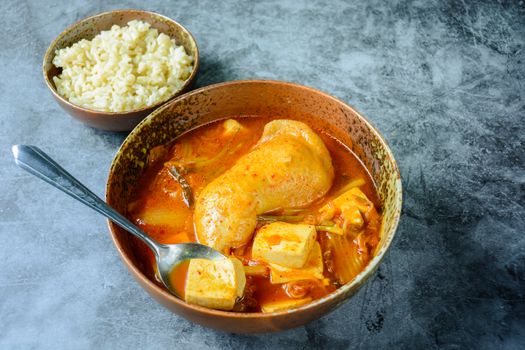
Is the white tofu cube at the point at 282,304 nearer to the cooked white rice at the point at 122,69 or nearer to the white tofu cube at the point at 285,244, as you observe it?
the white tofu cube at the point at 285,244

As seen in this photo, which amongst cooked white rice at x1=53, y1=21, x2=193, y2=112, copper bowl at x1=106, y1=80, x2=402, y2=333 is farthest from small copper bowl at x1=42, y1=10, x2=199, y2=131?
copper bowl at x1=106, y1=80, x2=402, y2=333

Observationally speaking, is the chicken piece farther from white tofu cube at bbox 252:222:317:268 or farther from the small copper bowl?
the small copper bowl

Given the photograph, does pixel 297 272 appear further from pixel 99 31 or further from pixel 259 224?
pixel 99 31

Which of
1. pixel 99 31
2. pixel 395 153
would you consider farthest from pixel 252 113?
pixel 99 31

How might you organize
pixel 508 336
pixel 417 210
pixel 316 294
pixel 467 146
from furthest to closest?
pixel 467 146 → pixel 417 210 → pixel 508 336 → pixel 316 294

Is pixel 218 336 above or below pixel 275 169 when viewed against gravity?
below

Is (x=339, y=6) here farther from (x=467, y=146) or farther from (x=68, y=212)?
(x=68, y=212)

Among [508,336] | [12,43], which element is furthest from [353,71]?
[12,43]
